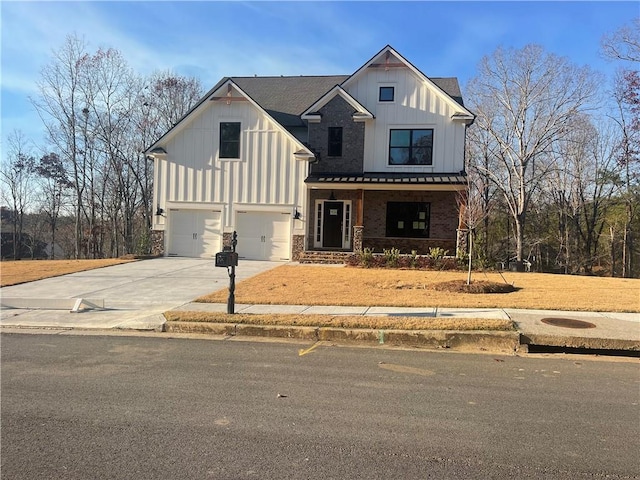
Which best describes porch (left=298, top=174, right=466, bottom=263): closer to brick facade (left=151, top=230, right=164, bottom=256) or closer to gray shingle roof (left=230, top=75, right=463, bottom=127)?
gray shingle roof (left=230, top=75, right=463, bottom=127)

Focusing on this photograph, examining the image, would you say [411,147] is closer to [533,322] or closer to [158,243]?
[158,243]

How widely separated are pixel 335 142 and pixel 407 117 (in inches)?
144

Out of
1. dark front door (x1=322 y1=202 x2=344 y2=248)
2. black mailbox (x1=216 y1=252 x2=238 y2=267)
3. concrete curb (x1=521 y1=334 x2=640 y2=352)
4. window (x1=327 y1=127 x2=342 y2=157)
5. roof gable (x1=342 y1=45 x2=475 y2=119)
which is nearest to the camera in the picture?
concrete curb (x1=521 y1=334 x2=640 y2=352)

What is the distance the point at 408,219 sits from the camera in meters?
22.4

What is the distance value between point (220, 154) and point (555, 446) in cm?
2069

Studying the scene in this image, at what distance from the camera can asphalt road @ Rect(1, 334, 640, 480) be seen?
357cm

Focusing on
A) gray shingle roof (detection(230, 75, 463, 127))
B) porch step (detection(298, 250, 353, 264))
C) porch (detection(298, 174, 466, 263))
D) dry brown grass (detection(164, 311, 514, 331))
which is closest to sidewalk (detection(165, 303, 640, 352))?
dry brown grass (detection(164, 311, 514, 331))

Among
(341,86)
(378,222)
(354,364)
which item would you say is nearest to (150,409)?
(354,364)

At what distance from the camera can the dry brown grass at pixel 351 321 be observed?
25.6 ft

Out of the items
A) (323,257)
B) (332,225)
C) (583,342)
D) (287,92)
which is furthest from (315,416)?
(287,92)

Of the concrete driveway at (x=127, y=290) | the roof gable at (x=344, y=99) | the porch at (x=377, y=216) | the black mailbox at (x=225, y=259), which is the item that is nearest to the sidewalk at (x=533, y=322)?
the concrete driveway at (x=127, y=290)

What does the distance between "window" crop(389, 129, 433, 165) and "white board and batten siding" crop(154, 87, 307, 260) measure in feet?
14.9

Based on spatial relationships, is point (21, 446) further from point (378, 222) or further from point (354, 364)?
point (378, 222)

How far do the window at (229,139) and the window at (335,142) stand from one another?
4494 mm
